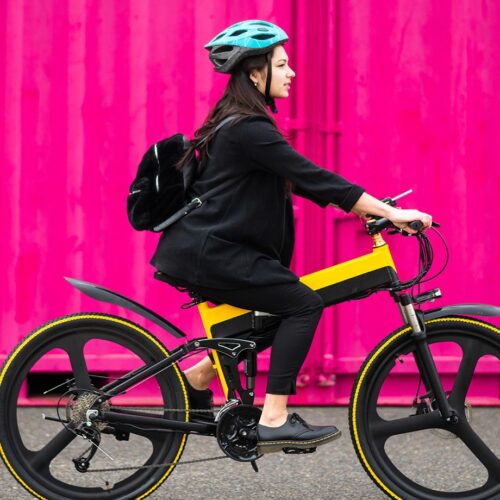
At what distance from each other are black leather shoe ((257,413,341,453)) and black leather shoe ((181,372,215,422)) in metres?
0.23

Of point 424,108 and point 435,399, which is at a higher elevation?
point 424,108

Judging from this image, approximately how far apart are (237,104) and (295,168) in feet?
1.10

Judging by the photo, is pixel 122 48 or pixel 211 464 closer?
pixel 211 464

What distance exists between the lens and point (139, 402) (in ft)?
16.3

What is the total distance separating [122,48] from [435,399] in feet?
9.66

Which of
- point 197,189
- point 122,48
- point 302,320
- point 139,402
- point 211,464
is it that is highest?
point 122,48

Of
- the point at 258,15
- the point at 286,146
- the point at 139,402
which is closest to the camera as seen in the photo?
the point at 286,146

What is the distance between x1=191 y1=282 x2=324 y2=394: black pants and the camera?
420cm

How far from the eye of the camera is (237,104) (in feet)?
13.8

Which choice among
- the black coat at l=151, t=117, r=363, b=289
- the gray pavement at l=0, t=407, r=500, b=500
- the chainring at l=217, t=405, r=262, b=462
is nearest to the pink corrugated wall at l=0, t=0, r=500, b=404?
the gray pavement at l=0, t=407, r=500, b=500

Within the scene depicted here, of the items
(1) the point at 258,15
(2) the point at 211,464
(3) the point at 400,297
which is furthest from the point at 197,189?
(1) the point at 258,15

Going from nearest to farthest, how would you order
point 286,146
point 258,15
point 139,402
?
point 286,146
point 139,402
point 258,15

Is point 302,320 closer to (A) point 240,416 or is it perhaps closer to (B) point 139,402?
(A) point 240,416

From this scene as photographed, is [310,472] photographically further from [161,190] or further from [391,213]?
[161,190]
